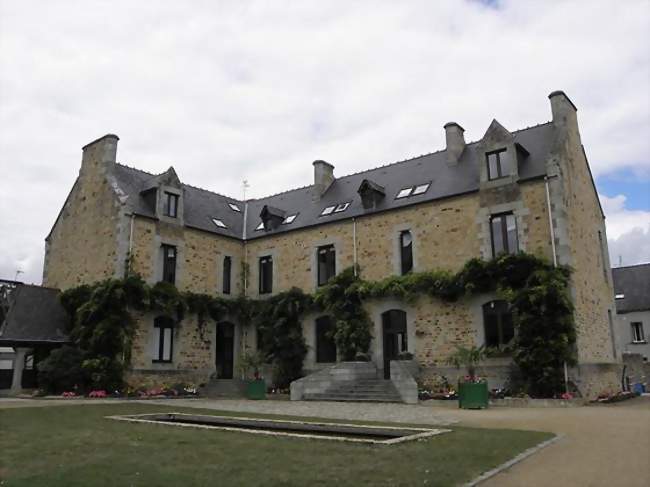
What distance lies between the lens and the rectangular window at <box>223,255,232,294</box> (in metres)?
22.9

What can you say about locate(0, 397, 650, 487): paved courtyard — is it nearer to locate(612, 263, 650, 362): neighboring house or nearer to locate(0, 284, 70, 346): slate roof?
locate(0, 284, 70, 346): slate roof

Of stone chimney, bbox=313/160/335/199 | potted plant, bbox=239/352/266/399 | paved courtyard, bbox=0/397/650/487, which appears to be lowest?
paved courtyard, bbox=0/397/650/487

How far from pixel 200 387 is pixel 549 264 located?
12647 millimetres

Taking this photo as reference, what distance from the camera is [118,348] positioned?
18.2 meters

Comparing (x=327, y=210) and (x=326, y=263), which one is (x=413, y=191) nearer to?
(x=327, y=210)

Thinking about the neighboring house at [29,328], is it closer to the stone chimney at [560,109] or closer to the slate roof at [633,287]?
the stone chimney at [560,109]

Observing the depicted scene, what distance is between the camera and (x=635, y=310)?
30.8 meters

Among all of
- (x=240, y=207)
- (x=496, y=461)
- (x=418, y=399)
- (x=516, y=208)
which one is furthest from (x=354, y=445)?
(x=240, y=207)

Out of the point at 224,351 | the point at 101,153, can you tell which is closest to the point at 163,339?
the point at 224,351

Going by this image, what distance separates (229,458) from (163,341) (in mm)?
14897

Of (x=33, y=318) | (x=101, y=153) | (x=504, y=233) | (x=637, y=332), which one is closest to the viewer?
(x=504, y=233)

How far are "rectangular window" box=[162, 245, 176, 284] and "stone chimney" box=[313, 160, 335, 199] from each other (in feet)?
20.9

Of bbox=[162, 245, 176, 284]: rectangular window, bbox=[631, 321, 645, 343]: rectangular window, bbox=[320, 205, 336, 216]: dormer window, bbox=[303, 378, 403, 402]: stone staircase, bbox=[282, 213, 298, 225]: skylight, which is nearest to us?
bbox=[303, 378, 403, 402]: stone staircase

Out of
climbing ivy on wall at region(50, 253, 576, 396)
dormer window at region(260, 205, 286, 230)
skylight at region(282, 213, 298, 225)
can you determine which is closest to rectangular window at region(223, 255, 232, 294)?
climbing ivy on wall at region(50, 253, 576, 396)
